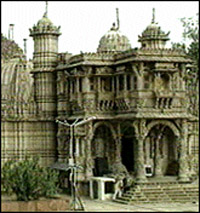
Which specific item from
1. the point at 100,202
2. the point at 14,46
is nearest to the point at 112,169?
the point at 100,202

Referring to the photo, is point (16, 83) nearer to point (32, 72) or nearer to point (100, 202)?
point (32, 72)

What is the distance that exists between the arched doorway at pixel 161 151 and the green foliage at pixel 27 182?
297 inches

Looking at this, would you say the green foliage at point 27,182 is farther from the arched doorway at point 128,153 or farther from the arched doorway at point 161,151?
the arched doorway at point 128,153

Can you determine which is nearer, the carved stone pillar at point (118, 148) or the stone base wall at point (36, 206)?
the stone base wall at point (36, 206)

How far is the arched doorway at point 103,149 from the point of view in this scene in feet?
122

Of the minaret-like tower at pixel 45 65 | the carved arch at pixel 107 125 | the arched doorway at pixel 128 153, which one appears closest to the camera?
the carved arch at pixel 107 125

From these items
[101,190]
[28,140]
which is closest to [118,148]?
[101,190]

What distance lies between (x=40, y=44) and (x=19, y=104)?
124 inches

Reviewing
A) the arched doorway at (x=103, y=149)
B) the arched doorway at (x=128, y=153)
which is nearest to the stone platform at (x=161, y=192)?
the arched doorway at (x=103, y=149)

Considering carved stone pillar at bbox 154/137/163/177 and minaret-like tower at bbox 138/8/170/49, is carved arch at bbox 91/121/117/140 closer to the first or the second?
carved stone pillar at bbox 154/137/163/177

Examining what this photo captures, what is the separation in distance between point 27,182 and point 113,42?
11703 millimetres

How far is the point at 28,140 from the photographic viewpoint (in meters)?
38.5

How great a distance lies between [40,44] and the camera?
128 feet

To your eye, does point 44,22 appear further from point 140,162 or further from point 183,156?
point 183,156
